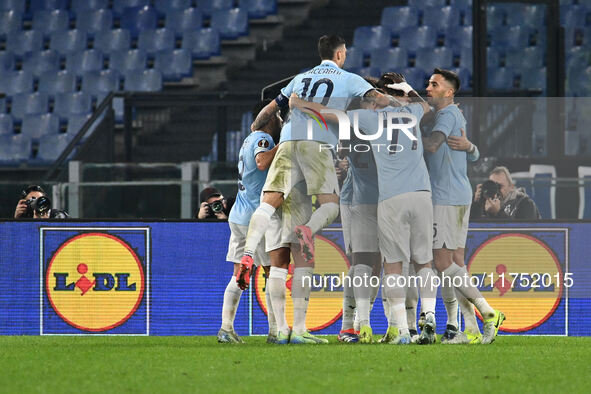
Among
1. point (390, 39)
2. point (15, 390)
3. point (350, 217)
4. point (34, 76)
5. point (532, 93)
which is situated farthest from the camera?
point (34, 76)

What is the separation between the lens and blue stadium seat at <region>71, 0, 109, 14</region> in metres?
18.7

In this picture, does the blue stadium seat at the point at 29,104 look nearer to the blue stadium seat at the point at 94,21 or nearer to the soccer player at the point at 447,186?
the blue stadium seat at the point at 94,21

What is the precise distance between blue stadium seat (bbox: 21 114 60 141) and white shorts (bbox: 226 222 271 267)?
956 cm

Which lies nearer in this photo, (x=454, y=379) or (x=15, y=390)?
(x=15, y=390)

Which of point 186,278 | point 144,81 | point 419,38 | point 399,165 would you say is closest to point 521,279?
point 399,165

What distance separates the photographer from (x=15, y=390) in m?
5.43

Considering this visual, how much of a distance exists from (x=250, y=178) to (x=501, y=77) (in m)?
5.69

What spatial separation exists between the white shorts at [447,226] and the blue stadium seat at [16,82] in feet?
38.1

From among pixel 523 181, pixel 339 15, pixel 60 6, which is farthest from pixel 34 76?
pixel 523 181

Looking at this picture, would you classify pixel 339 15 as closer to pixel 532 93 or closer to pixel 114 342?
Answer: pixel 532 93

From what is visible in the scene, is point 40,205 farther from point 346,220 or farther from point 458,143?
point 458,143

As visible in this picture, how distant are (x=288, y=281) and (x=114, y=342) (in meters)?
1.54

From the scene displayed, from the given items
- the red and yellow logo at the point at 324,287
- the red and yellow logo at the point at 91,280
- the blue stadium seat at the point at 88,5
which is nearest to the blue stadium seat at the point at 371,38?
the blue stadium seat at the point at 88,5

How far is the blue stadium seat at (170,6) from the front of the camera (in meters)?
18.2
